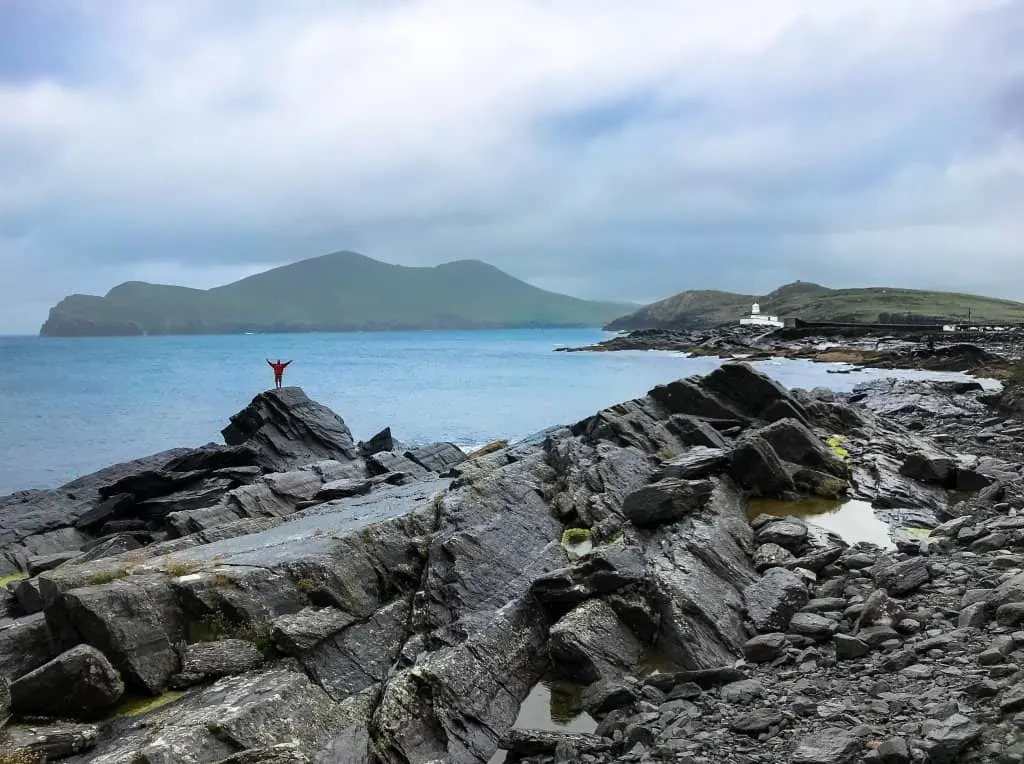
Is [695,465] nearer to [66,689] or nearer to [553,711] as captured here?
[553,711]

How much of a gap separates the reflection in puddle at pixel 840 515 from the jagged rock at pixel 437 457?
1750 cm

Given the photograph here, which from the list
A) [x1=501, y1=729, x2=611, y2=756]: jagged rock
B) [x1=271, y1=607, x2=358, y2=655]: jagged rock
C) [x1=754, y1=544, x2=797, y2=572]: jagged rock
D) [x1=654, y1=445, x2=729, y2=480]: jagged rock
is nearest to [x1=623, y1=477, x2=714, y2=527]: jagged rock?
[x1=754, y1=544, x2=797, y2=572]: jagged rock

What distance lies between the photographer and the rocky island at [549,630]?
11625mm

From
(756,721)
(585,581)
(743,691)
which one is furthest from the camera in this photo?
(585,581)

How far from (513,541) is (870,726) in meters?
10.2

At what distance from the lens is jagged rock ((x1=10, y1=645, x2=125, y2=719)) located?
1316 centimetres

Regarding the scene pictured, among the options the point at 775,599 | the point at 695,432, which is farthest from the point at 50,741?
the point at 695,432

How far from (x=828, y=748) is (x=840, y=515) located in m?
15.1

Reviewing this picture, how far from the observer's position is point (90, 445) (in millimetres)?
63906

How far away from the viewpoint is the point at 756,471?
2459 centimetres

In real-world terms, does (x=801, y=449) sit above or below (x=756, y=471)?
above

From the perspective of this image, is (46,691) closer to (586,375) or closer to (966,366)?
(966,366)

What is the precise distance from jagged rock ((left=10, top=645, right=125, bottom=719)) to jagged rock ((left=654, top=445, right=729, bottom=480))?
15904 millimetres

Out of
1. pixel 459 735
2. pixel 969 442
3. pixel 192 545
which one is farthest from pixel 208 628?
pixel 969 442
